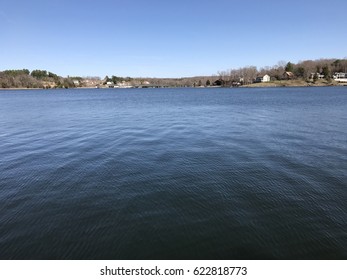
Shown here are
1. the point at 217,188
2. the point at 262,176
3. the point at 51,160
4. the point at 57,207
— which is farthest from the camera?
the point at 51,160

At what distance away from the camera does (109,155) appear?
17.1 meters

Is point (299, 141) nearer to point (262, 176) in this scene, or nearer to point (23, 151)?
point (262, 176)

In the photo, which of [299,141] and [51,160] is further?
[299,141]

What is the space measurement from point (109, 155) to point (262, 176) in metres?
10.6

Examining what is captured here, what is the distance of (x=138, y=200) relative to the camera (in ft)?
34.3

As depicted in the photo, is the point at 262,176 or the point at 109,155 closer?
the point at 262,176

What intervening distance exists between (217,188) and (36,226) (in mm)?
7941
